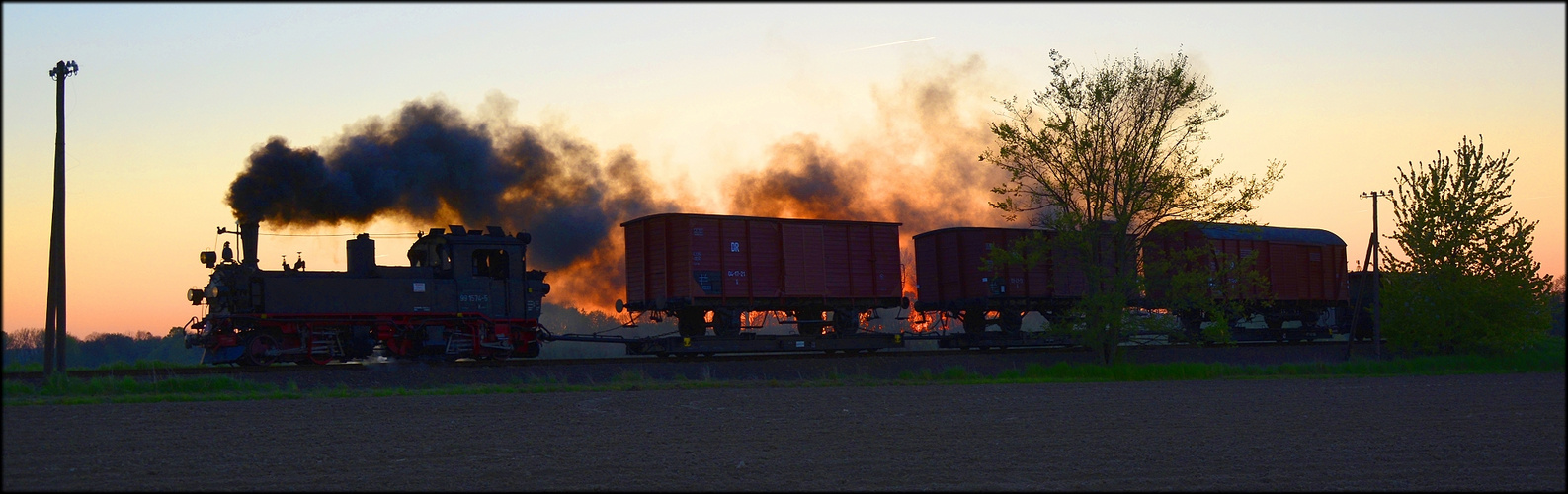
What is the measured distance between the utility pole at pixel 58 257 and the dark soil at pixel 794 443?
3.10 metres

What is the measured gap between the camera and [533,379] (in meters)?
21.1

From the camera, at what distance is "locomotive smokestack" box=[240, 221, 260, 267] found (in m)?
21.3

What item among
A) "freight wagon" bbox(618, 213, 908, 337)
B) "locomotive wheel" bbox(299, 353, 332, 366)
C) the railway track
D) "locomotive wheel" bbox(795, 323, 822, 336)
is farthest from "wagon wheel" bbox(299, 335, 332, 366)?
"locomotive wheel" bbox(795, 323, 822, 336)

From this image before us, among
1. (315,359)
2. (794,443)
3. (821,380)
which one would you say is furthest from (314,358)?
(794,443)

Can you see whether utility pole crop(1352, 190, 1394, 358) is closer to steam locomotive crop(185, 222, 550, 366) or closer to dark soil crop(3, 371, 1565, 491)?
dark soil crop(3, 371, 1565, 491)

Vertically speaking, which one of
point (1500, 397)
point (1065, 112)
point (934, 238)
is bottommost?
point (1500, 397)

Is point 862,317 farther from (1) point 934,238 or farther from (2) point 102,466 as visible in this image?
(2) point 102,466

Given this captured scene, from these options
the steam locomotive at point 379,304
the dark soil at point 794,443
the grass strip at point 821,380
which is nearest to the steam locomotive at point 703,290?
the steam locomotive at point 379,304

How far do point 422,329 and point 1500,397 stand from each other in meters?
21.0

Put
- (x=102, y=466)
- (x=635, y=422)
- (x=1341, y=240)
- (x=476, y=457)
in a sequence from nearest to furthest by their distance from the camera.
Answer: (x=102, y=466) → (x=476, y=457) → (x=635, y=422) → (x=1341, y=240)

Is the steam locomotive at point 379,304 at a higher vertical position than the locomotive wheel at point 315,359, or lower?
higher

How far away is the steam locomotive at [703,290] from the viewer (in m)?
20.8

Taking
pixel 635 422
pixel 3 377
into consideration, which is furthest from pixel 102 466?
pixel 3 377

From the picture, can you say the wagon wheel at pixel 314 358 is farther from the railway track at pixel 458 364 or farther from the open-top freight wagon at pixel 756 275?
the open-top freight wagon at pixel 756 275
